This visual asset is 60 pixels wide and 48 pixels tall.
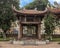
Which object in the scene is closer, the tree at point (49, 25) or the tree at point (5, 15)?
the tree at point (49, 25)

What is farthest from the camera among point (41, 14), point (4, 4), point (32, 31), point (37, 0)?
point (37, 0)

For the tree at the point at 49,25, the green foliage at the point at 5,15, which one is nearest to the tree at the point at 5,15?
the green foliage at the point at 5,15

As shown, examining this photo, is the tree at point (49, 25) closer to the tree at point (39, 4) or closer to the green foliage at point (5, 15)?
the green foliage at point (5, 15)

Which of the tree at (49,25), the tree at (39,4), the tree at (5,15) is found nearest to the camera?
the tree at (49,25)

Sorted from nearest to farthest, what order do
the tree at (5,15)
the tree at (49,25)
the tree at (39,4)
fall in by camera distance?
the tree at (49,25) → the tree at (5,15) → the tree at (39,4)

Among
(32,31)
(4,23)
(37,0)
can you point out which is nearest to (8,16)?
(4,23)

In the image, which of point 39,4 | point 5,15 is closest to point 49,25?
point 5,15

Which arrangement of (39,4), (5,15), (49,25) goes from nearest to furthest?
(49,25) < (5,15) < (39,4)

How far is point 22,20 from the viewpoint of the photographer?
1543 inches

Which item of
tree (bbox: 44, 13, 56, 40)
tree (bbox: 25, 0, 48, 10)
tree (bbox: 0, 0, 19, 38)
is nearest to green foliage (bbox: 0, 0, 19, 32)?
tree (bbox: 0, 0, 19, 38)

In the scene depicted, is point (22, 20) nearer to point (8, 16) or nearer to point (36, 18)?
point (36, 18)

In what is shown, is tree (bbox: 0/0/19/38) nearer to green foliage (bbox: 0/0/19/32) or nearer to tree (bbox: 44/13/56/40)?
green foliage (bbox: 0/0/19/32)

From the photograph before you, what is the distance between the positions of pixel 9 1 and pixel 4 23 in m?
4.86

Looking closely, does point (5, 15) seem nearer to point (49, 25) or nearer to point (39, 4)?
point (49, 25)
